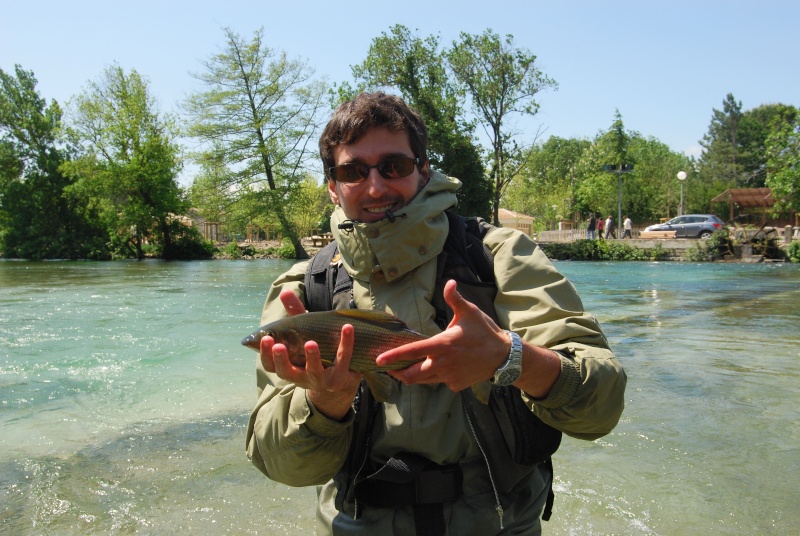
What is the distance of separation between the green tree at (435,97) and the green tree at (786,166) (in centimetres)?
2138

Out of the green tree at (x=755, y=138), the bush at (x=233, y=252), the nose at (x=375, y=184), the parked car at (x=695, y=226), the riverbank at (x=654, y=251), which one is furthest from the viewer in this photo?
the green tree at (x=755, y=138)

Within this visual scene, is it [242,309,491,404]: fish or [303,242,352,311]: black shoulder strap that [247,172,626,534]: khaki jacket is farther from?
[242,309,491,404]: fish

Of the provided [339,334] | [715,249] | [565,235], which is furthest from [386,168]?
[565,235]

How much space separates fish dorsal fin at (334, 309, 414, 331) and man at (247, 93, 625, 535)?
0.19 m

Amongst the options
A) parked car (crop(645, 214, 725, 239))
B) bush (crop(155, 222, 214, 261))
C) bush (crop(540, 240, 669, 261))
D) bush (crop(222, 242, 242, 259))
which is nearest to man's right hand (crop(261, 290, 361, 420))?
bush (crop(540, 240, 669, 261))

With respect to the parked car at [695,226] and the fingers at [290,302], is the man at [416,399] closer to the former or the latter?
the fingers at [290,302]

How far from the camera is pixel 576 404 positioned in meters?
2.13

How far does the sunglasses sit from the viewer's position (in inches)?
102

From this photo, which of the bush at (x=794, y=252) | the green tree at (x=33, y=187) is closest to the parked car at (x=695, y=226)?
the bush at (x=794, y=252)

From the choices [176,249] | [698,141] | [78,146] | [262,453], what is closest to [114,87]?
[78,146]

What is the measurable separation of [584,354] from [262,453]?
1.27 meters

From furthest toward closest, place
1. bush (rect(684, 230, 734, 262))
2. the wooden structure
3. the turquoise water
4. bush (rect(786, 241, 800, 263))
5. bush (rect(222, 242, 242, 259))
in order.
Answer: the wooden structure → bush (rect(222, 242, 242, 259)) → bush (rect(684, 230, 734, 262)) → bush (rect(786, 241, 800, 263)) → the turquoise water

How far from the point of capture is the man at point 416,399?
87.5 inches

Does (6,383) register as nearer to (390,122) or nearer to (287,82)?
(390,122)
